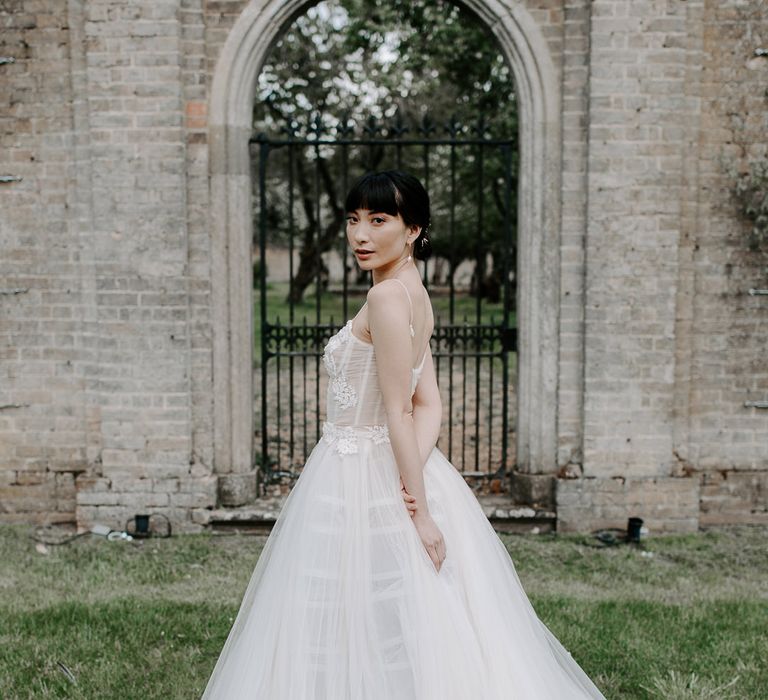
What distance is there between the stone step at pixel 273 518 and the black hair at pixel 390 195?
3.58 metres

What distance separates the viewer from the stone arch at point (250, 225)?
567 cm

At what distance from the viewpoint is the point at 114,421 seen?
5.78 m

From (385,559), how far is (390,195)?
1153 mm

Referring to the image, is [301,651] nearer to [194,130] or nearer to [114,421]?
[114,421]

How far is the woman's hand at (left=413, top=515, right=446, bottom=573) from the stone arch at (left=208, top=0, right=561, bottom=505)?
3327 millimetres

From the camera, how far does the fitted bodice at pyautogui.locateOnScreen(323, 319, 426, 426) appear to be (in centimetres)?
274

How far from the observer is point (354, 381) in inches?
110

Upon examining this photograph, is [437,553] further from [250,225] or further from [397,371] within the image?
[250,225]

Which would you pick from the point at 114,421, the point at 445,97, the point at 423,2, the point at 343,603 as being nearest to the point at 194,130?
the point at 114,421

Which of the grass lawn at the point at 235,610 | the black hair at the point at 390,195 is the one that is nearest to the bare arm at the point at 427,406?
the black hair at the point at 390,195

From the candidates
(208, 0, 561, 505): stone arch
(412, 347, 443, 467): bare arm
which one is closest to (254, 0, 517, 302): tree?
(208, 0, 561, 505): stone arch

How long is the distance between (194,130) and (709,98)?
3.50 m

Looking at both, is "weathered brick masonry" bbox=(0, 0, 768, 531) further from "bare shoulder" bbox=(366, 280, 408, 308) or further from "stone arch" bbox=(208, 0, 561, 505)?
"bare shoulder" bbox=(366, 280, 408, 308)

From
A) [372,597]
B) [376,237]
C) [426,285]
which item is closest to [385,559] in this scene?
[372,597]
